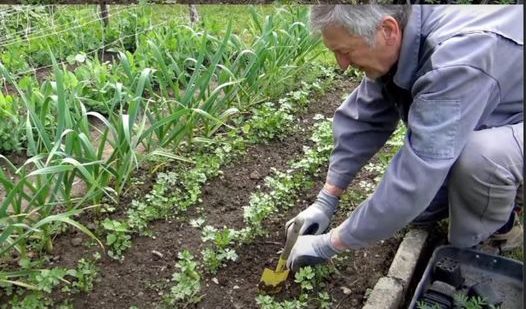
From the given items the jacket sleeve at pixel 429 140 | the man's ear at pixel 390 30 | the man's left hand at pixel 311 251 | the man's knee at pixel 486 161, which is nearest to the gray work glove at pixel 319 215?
the man's left hand at pixel 311 251

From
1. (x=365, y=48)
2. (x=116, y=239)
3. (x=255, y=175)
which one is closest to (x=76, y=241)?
(x=116, y=239)

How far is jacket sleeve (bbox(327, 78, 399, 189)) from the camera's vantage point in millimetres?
2460

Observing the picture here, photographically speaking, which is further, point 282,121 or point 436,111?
point 282,121

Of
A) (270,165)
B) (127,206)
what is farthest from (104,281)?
(270,165)

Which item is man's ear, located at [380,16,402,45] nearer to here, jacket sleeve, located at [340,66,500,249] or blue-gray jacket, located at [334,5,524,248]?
blue-gray jacket, located at [334,5,524,248]

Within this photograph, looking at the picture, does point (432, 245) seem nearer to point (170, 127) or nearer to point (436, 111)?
point (436, 111)

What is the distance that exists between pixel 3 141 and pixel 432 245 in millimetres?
1961

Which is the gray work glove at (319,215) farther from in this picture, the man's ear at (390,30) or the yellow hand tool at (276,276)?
the man's ear at (390,30)

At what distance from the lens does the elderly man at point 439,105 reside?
1.89 meters

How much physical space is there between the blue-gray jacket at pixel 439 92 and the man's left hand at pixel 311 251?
10cm

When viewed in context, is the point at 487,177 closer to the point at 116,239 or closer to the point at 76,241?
the point at 116,239

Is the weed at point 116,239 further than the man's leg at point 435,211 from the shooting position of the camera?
No

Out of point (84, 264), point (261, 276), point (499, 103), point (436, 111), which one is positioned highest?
point (436, 111)

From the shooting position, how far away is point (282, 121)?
3.36 metres
